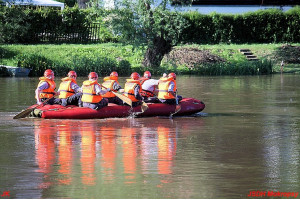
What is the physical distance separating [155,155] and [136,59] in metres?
25.9

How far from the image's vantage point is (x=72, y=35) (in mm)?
45656

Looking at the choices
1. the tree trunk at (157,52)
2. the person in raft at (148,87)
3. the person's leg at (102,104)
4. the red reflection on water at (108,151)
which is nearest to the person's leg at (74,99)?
the person's leg at (102,104)

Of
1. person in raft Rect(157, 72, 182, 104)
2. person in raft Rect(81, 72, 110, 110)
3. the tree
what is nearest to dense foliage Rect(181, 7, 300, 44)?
the tree

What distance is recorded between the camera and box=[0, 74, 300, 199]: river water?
1074cm

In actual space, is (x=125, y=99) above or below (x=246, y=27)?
below

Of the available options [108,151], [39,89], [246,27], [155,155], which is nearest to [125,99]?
[39,89]

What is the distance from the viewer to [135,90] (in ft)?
63.8

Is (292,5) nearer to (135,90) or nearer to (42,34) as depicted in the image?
(42,34)

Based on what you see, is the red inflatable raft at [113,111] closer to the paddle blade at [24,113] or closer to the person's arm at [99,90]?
the paddle blade at [24,113]

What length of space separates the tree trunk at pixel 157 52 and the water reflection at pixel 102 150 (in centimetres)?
1924

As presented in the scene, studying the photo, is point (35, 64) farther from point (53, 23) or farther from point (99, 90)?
point (99, 90)

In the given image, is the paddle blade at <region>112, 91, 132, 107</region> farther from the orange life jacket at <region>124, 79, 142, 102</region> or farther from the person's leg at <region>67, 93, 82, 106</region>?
the person's leg at <region>67, 93, 82, 106</region>

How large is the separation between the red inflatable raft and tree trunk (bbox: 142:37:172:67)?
1785cm

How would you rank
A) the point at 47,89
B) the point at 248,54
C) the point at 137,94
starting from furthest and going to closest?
the point at 248,54 < the point at 137,94 < the point at 47,89
